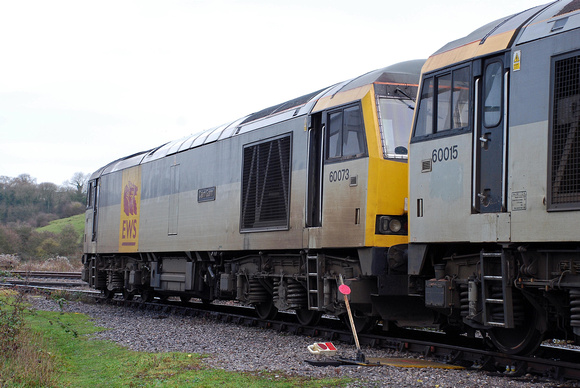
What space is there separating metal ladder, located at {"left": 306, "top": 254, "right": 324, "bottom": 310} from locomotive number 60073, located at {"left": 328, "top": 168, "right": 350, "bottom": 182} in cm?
131

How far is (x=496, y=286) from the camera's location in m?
7.27

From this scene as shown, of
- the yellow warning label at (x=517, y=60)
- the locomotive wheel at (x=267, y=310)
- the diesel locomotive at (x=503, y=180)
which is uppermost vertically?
the yellow warning label at (x=517, y=60)

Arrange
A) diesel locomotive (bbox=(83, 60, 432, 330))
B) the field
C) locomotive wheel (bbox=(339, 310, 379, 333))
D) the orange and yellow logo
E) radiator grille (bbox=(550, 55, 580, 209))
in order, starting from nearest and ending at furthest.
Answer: radiator grille (bbox=(550, 55, 580, 209)) < diesel locomotive (bbox=(83, 60, 432, 330)) < locomotive wheel (bbox=(339, 310, 379, 333)) < the orange and yellow logo < the field

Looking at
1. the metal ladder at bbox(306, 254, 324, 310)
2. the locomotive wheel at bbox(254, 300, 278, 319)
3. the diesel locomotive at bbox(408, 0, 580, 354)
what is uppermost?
the diesel locomotive at bbox(408, 0, 580, 354)

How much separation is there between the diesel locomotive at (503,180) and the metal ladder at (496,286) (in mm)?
13

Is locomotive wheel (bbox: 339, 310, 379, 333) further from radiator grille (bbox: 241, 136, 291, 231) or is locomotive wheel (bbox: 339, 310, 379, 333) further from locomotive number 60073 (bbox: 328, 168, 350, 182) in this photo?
locomotive number 60073 (bbox: 328, 168, 350, 182)

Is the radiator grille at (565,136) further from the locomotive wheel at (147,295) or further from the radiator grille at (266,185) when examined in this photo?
the locomotive wheel at (147,295)

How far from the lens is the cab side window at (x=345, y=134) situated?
9797 millimetres

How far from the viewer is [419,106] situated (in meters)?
8.59

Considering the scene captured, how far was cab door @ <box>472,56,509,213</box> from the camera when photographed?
7.27 meters

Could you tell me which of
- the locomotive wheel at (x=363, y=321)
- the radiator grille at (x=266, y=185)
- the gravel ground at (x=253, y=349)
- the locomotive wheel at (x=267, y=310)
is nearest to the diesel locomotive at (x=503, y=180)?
the gravel ground at (x=253, y=349)

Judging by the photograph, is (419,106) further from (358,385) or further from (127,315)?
(127,315)

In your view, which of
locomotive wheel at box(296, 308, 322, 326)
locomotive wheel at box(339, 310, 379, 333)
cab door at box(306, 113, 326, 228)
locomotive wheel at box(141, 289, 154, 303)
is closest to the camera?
locomotive wheel at box(339, 310, 379, 333)

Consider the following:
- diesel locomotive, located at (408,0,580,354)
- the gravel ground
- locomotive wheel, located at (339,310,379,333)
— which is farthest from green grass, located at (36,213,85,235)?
diesel locomotive, located at (408,0,580,354)
